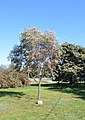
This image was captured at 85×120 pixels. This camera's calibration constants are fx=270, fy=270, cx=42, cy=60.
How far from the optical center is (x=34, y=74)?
1919 cm

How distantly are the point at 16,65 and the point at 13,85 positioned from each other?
12.1 m

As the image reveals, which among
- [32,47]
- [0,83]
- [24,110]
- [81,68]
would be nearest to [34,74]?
[32,47]

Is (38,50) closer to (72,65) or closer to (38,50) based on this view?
(38,50)

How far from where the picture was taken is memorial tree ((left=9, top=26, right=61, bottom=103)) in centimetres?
1756

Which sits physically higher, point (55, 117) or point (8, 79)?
point (8, 79)

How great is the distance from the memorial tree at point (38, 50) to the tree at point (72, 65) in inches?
680

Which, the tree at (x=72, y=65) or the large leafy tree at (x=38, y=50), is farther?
the tree at (x=72, y=65)

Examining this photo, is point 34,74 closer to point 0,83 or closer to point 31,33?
point 31,33

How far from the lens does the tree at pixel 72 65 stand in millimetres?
36000

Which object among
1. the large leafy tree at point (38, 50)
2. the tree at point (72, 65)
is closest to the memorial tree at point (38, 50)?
the large leafy tree at point (38, 50)

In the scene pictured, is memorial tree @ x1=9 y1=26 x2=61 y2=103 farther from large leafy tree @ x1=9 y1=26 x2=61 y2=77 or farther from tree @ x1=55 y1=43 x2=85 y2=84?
tree @ x1=55 y1=43 x2=85 y2=84

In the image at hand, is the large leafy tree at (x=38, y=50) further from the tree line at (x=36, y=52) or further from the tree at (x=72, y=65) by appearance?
the tree at (x=72, y=65)

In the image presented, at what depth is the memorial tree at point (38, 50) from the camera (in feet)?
57.6

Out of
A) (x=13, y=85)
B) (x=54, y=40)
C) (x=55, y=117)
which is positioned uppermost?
(x=54, y=40)
